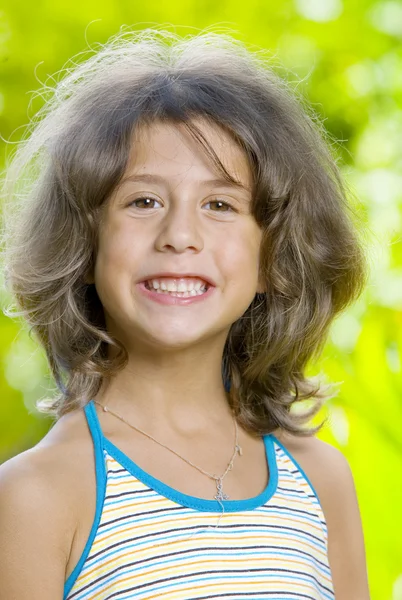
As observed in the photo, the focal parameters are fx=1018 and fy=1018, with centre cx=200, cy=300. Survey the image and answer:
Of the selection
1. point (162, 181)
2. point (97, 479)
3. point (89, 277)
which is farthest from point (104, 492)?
point (162, 181)

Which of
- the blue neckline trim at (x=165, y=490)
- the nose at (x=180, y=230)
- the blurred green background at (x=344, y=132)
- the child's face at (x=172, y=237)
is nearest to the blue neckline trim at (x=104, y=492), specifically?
the blue neckline trim at (x=165, y=490)

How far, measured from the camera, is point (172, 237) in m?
1.51

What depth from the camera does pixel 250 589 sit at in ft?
4.98

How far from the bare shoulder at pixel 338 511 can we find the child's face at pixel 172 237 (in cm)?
33

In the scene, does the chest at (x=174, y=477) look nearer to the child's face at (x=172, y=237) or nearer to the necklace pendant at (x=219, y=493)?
the necklace pendant at (x=219, y=493)

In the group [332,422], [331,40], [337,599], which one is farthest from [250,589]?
[331,40]

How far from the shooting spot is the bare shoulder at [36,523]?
1.41m

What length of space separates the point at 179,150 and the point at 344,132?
1378 millimetres

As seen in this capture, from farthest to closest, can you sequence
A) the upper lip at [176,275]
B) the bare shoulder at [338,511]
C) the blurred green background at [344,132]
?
the blurred green background at [344,132] < the bare shoulder at [338,511] < the upper lip at [176,275]

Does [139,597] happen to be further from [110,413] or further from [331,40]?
[331,40]

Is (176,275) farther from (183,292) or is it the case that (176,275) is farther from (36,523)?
(36,523)

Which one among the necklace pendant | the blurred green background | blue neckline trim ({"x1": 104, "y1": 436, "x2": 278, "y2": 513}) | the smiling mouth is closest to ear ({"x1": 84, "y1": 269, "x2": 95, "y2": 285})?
the smiling mouth

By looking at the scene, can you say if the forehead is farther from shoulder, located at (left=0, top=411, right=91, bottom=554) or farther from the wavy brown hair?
shoulder, located at (left=0, top=411, right=91, bottom=554)

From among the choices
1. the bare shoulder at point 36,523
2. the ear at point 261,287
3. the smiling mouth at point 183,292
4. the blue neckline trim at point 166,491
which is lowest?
the bare shoulder at point 36,523
